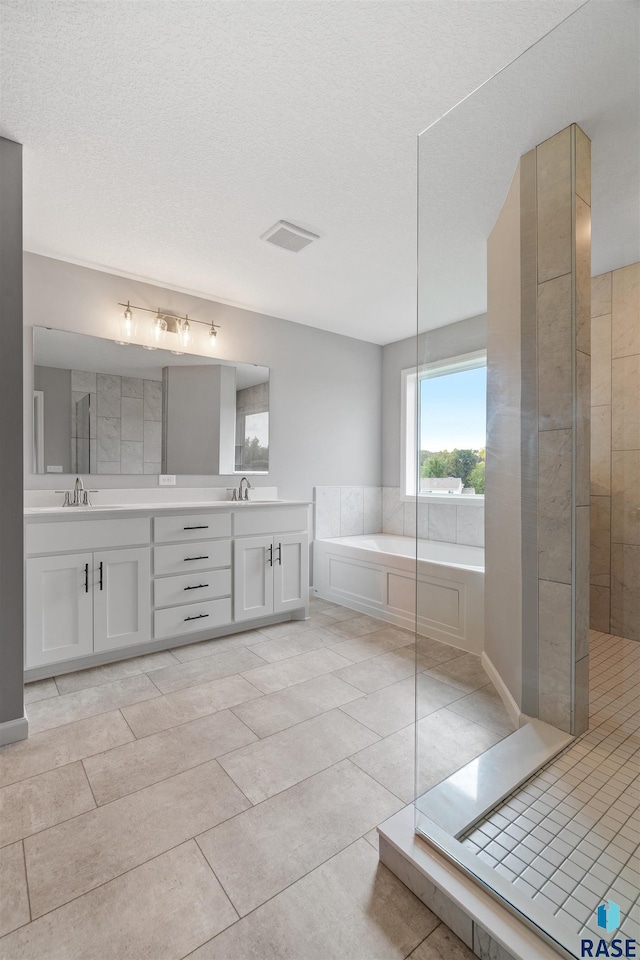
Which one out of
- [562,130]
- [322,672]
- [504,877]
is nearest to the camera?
[504,877]

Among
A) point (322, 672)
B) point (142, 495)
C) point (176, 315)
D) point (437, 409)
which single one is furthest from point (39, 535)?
point (437, 409)

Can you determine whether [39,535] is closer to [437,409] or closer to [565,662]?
[437,409]

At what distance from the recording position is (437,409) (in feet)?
5.21

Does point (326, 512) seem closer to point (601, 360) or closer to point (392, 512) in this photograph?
point (392, 512)

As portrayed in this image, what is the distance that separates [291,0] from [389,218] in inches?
49.3

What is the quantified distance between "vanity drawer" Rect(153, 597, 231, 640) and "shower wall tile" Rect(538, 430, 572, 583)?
2297mm

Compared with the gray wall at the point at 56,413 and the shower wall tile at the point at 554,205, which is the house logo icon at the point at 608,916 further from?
the gray wall at the point at 56,413

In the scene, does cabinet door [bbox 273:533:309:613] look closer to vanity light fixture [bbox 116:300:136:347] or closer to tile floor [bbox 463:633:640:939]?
vanity light fixture [bbox 116:300:136:347]

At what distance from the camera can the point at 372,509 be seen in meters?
4.90

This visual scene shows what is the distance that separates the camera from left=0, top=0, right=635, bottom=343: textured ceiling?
1.47 meters

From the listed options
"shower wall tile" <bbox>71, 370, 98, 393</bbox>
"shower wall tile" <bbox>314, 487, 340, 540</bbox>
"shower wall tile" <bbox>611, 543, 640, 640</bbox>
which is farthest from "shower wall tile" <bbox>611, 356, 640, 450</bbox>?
"shower wall tile" <bbox>314, 487, 340, 540</bbox>

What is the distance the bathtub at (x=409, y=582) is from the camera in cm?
152

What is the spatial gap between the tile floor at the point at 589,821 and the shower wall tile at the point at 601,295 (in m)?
0.78

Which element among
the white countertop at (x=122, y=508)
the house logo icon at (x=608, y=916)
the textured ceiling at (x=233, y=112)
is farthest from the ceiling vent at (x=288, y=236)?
the house logo icon at (x=608, y=916)
